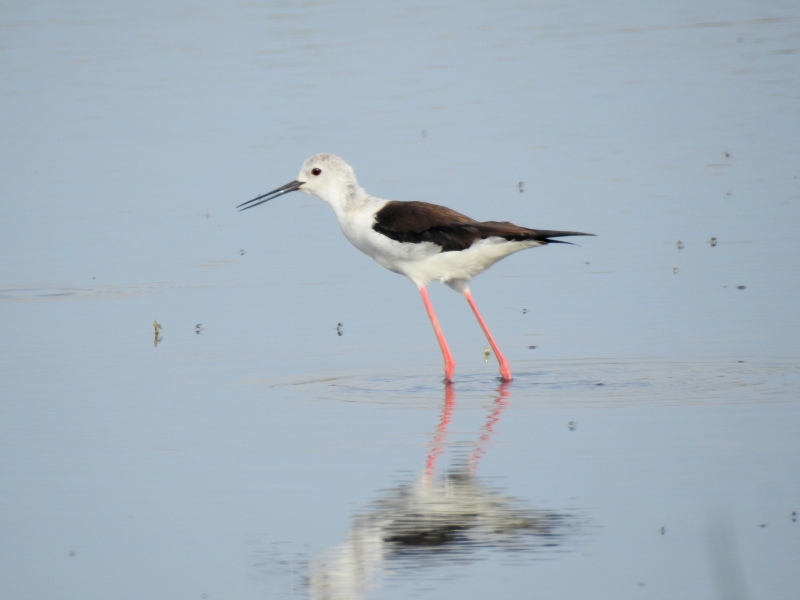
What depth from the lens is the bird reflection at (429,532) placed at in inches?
211

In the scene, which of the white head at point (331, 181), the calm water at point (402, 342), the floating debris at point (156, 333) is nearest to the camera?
the calm water at point (402, 342)

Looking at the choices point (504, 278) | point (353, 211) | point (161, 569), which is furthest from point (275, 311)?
point (161, 569)

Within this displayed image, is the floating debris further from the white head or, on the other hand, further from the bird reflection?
the bird reflection

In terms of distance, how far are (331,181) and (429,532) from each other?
4448 mm

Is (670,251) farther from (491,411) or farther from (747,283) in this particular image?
(491,411)

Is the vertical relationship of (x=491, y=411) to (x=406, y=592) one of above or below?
above

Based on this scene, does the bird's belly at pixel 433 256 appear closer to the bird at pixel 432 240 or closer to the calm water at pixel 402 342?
the bird at pixel 432 240

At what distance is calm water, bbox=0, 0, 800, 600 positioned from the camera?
561cm

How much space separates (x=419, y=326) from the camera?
975cm

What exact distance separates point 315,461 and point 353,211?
3.03 m

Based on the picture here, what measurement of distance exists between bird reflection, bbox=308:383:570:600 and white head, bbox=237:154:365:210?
140 inches

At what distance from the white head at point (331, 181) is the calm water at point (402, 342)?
807 mm

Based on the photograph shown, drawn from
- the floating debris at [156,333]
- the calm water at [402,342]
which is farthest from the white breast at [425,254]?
the floating debris at [156,333]

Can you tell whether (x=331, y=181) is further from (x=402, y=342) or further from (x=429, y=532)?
(x=429, y=532)
